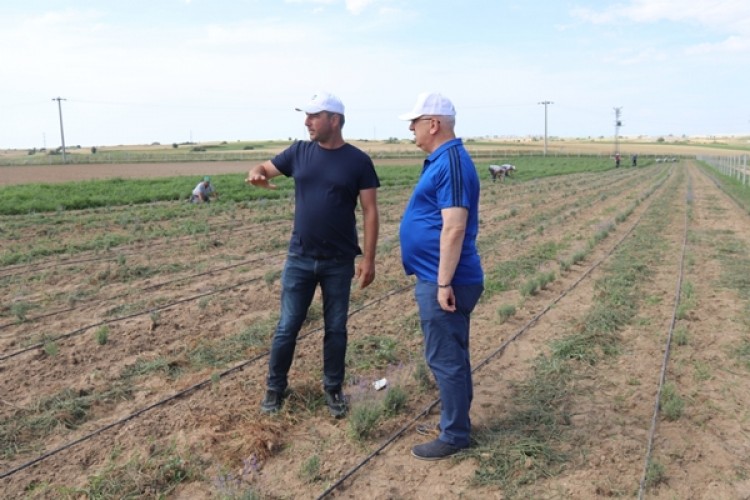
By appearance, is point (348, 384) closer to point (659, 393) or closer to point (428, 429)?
point (428, 429)

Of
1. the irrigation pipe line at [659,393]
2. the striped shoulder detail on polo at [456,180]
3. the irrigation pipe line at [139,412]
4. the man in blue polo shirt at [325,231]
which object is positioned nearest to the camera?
the striped shoulder detail on polo at [456,180]

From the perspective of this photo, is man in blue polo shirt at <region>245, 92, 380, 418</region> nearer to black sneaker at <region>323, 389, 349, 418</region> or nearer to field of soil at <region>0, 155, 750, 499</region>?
black sneaker at <region>323, 389, 349, 418</region>

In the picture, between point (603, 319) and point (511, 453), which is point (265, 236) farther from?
point (511, 453)

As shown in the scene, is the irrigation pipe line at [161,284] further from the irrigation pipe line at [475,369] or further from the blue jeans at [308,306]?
the irrigation pipe line at [475,369]

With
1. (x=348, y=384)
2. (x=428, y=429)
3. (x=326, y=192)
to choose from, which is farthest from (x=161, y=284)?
(x=428, y=429)

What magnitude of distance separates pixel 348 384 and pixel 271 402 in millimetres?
795

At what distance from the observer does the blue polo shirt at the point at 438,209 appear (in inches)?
132

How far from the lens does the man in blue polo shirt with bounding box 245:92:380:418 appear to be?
4.01m

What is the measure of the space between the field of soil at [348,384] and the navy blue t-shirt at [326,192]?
1.17 m

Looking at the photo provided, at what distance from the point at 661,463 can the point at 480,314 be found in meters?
3.29

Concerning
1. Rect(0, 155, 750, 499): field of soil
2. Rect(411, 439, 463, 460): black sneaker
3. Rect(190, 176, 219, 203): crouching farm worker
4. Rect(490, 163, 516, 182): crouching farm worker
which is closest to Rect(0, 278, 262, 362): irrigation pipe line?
Rect(0, 155, 750, 499): field of soil

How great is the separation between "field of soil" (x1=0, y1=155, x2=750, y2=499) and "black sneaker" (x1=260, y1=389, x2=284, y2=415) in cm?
7

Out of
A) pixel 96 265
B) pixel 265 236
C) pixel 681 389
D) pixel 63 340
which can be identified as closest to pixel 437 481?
pixel 681 389

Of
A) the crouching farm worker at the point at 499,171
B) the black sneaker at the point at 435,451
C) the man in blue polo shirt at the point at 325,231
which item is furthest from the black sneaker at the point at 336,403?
the crouching farm worker at the point at 499,171
